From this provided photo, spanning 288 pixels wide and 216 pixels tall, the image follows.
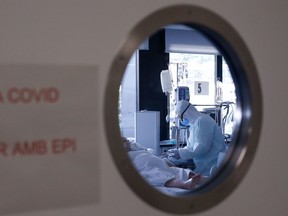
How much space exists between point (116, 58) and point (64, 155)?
29 centimetres

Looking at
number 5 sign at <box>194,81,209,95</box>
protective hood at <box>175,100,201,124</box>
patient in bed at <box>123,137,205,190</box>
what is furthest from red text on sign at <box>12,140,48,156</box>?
number 5 sign at <box>194,81,209,95</box>

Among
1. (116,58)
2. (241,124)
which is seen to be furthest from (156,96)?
(116,58)

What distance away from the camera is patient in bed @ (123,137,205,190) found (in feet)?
7.16

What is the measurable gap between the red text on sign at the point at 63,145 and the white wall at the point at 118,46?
7 centimetres

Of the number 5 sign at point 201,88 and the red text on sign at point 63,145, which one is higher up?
the number 5 sign at point 201,88

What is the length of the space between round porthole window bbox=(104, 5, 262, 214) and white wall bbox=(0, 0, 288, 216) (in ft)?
A: 0.10

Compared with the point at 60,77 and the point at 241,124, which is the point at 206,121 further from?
the point at 60,77

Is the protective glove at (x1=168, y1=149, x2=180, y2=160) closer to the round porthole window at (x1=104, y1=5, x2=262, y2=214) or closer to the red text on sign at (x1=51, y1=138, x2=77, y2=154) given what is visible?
the round porthole window at (x1=104, y1=5, x2=262, y2=214)

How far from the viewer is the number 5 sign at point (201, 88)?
411cm

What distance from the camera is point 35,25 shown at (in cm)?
81

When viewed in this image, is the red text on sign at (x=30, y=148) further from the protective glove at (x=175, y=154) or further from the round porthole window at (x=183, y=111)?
the protective glove at (x=175, y=154)

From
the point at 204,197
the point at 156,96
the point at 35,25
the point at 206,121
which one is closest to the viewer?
the point at 35,25

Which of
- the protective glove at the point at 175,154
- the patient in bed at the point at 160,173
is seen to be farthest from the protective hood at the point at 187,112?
the patient in bed at the point at 160,173

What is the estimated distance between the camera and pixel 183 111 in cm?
298
